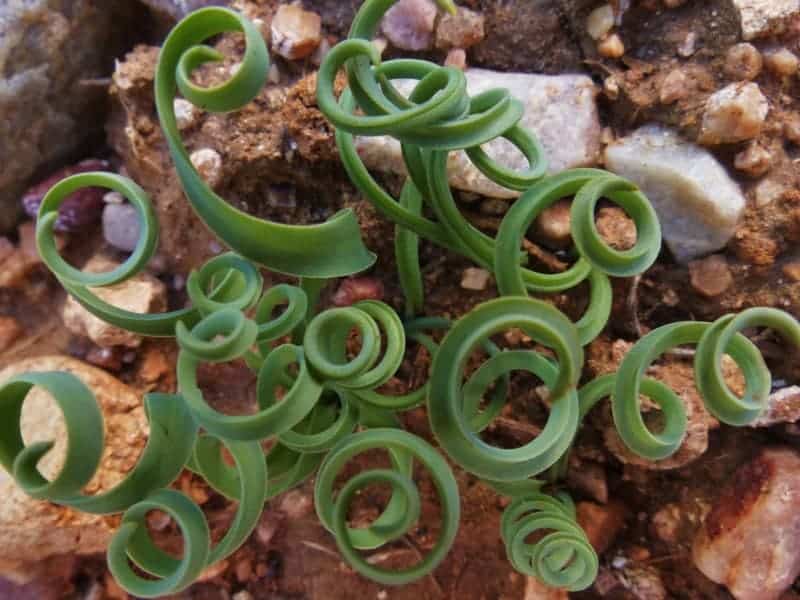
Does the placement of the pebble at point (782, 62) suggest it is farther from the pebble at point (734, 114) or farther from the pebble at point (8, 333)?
the pebble at point (8, 333)

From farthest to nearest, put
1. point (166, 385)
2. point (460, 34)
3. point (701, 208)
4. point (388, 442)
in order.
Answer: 1. point (166, 385)
2. point (460, 34)
3. point (701, 208)
4. point (388, 442)

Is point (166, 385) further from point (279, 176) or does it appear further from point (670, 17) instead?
point (670, 17)

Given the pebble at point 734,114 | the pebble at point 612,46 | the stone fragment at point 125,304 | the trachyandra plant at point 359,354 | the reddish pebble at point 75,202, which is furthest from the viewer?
the reddish pebble at point 75,202

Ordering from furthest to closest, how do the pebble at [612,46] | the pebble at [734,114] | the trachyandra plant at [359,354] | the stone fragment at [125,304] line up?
the stone fragment at [125,304], the pebble at [612,46], the pebble at [734,114], the trachyandra plant at [359,354]

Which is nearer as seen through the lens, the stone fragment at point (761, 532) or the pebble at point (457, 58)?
the stone fragment at point (761, 532)

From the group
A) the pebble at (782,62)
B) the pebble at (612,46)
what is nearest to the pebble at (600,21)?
the pebble at (612,46)

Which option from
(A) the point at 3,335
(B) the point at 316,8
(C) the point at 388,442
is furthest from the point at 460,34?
(A) the point at 3,335

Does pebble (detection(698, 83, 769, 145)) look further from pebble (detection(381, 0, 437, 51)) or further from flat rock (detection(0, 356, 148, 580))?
flat rock (detection(0, 356, 148, 580))
